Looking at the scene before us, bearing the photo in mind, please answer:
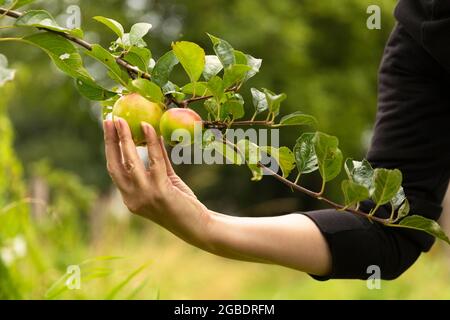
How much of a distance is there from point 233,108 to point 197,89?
8cm

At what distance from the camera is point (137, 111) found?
997 mm

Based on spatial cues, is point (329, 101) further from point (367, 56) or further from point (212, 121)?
point (212, 121)

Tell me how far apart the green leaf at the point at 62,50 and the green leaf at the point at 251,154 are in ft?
0.79

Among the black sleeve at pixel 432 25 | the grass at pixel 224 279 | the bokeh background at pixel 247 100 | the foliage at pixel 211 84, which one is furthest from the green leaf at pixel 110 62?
the bokeh background at pixel 247 100

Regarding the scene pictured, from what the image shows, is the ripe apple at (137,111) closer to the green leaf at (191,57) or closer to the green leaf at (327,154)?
the green leaf at (191,57)

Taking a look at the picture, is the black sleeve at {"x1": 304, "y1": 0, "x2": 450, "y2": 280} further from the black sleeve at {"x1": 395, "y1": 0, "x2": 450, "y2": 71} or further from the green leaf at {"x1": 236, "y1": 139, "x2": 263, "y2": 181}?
the green leaf at {"x1": 236, "y1": 139, "x2": 263, "y2": 181}

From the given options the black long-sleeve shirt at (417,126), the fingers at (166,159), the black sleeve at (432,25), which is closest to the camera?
the fingers at (166,159)

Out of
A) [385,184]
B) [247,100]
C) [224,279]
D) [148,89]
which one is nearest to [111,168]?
[148,89]

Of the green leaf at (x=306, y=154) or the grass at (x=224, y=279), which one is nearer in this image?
the green leaf at (x=306, y=154)

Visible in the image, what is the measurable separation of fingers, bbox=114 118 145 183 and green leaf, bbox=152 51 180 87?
0.27ft

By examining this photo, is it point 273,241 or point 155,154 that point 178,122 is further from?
point 273,241

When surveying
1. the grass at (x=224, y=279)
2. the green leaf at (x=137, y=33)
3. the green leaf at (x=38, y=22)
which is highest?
the green leaf at (x=38, y=22)

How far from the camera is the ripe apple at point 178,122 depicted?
3.16 ft
